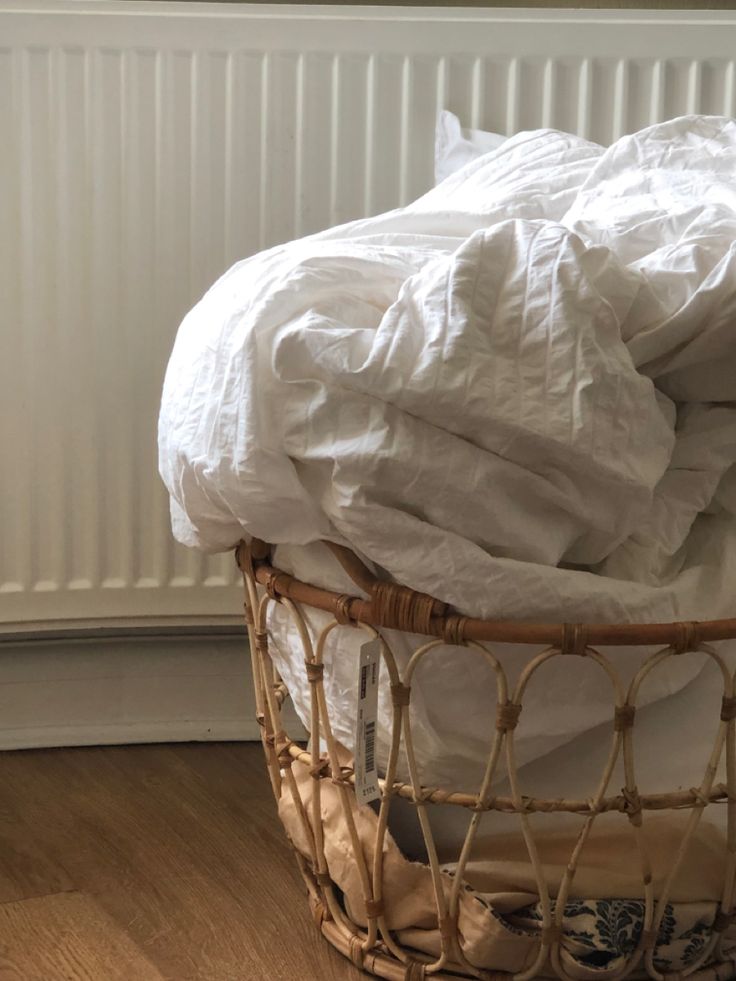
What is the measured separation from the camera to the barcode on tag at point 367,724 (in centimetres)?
69

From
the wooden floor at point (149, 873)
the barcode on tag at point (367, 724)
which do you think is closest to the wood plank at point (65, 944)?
the wooden floor at point (149, 873)

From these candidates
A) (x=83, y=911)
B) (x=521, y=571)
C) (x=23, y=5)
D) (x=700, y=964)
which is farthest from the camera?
(x=23, y=5)

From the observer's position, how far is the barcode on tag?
2.27ft

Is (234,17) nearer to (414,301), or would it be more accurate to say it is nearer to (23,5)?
(23,5)

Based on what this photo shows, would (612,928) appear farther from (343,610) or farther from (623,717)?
(343,610)

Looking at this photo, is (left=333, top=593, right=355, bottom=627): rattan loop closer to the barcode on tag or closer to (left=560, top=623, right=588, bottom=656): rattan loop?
the barcode on tag

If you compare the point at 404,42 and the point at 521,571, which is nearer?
the point at 521,571

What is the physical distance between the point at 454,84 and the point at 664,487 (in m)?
0.64

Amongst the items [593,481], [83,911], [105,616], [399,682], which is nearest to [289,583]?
[399,682]

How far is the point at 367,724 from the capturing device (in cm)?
71

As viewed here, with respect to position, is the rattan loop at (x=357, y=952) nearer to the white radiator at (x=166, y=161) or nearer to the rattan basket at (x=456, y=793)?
the rattan basket at (x=456, y=793)

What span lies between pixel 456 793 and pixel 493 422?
0.78 feet

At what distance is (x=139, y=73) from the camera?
3.85 feet

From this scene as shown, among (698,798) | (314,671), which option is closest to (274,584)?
(314,671)
